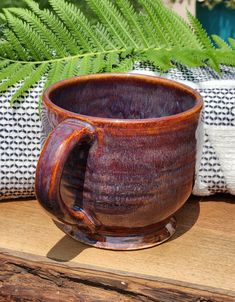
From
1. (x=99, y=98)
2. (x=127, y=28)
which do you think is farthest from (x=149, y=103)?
(x=127, y=28)

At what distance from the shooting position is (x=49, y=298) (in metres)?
0.67

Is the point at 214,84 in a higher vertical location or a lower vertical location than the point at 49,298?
higher

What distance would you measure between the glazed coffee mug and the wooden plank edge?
0.04m

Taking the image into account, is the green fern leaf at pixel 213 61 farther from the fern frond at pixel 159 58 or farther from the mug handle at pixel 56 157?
the mug handle at pixel 56 157

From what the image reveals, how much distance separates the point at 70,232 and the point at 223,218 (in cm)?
20

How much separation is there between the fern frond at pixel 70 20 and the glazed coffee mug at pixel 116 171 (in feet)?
0.48

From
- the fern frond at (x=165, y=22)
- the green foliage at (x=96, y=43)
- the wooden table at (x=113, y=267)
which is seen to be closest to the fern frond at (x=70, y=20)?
the green foliage at (x=96, y=43)

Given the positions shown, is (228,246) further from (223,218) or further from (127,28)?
(127,28)

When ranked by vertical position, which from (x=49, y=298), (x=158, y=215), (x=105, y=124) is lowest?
(x=49, y=298)

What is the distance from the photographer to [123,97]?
2.35 ft

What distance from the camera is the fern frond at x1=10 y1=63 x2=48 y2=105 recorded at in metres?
0.73

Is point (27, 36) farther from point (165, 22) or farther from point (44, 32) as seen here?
point (165, 22)

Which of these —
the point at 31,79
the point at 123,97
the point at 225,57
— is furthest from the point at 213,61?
the point at 31,79

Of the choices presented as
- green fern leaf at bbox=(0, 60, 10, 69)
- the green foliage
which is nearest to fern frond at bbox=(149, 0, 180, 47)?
the green foliage
